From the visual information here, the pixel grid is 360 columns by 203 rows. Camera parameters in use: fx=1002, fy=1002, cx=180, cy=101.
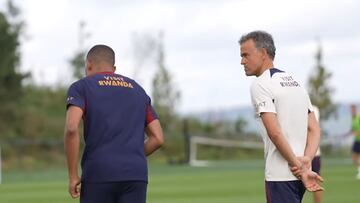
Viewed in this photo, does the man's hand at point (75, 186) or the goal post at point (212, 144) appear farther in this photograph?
the goal post at point (212, 144)

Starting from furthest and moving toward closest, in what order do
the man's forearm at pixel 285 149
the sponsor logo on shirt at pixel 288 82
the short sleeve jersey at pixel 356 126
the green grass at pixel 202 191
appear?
the short sleeve jersey at pixel 356 126 < the green grass at pixel 202 191 < the sponsor logo on shirt at pixel 288 82 < the man's forearm at pixel 285 149

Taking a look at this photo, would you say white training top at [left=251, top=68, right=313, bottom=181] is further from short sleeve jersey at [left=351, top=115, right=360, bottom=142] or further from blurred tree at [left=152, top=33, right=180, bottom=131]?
blurred tree at [left=152, top=33, right=180, bottom=131]

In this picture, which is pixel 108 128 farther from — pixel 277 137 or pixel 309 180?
pixel 309 180

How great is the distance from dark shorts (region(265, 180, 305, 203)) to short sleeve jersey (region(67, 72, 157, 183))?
3.46 feet

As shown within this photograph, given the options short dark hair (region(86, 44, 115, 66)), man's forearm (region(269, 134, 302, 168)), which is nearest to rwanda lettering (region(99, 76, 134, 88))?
short dark hair (region(86, 44, 115, 66))

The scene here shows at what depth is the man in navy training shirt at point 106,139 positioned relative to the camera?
7.67 meters

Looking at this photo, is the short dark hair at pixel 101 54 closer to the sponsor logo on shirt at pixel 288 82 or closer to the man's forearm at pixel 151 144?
the man's forearm at pixel 151 144

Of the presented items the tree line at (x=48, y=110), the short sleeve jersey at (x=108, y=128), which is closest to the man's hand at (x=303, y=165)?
the short sleeve jersey at (x=108, y=128)

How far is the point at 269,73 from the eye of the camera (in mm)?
8008

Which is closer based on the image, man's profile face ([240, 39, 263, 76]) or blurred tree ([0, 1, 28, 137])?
man's profile face ([240, 39, 263, 76])

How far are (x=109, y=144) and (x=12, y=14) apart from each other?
4471cm

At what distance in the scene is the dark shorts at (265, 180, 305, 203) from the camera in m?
8.02

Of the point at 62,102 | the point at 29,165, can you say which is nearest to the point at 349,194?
the point at 29,165

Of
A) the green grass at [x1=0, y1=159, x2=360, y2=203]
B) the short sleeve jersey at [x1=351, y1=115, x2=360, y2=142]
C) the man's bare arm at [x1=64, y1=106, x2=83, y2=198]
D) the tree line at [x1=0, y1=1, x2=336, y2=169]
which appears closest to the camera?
the man's bare arm at [x1=64, y1=106, x2=83, y2=198]
